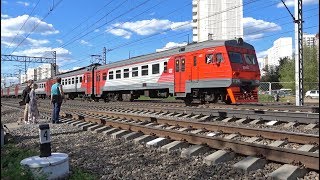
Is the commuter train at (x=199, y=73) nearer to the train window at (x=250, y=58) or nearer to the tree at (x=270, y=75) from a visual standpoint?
the train window at (x=250, y=58)

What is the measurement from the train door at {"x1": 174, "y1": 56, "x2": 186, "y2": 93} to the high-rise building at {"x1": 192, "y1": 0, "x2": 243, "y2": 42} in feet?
71.8

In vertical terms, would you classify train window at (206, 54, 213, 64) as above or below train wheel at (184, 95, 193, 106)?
above

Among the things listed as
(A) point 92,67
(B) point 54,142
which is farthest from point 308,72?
(B) point 54,142

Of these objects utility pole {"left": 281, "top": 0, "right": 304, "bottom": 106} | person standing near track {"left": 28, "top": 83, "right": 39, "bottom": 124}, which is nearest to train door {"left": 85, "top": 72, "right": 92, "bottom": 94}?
person standing near track {"left": 28, "top": 83, "right": 39, "bottom": 124}

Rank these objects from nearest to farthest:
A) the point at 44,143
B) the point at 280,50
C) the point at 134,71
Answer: the point at 44,143 → the point at 134,71 → the point at 280,50

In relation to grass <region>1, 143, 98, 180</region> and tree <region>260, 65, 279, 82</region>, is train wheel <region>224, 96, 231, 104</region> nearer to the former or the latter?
grass <region>1, 143, 98, 180</region>

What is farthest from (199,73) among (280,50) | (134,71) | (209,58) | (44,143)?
(280,50)

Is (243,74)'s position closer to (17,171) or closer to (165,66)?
(165,66)

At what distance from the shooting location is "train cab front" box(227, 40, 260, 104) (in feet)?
51.9

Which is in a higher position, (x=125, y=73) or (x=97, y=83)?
(x=125, y=73)

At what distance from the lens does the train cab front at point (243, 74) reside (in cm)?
1581

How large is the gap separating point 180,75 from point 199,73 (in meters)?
1.59

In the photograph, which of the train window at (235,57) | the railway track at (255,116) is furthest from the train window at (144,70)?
the railway track at (255,116)

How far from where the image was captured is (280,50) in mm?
86562
